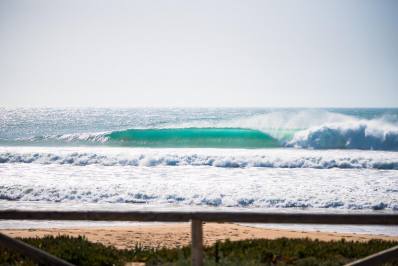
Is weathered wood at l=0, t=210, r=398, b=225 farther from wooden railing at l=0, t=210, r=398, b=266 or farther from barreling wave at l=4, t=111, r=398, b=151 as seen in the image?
barreling wave at l=4, t=111, r=398, b=151

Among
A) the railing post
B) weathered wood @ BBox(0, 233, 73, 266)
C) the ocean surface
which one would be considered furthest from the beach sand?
weathered wood @ BBox(0, 233, 73, 266)

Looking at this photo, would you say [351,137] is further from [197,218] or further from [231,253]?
[197,218]

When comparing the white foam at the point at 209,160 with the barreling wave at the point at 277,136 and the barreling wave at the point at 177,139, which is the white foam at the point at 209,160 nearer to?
the barreling wave at the point at 277,136

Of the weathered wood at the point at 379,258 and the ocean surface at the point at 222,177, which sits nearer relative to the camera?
the weathered wood at the point at 379,258

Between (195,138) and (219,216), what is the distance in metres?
34.1

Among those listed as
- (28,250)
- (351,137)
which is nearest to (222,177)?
(28,250)

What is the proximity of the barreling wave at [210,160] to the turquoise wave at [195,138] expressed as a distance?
9340 mm

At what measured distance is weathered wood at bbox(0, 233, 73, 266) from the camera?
12.4 feet

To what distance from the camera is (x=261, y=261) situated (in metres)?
5.74

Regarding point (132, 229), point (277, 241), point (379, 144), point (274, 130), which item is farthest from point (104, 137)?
point (277, 241)

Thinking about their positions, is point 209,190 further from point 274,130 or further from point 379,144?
point 274,130

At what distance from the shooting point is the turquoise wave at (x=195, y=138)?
3486 cm

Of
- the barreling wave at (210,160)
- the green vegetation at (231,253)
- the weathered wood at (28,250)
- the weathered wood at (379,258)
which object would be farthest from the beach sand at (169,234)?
the barreling wave at (210,160)

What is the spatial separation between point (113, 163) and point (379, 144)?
17719 millimetres
